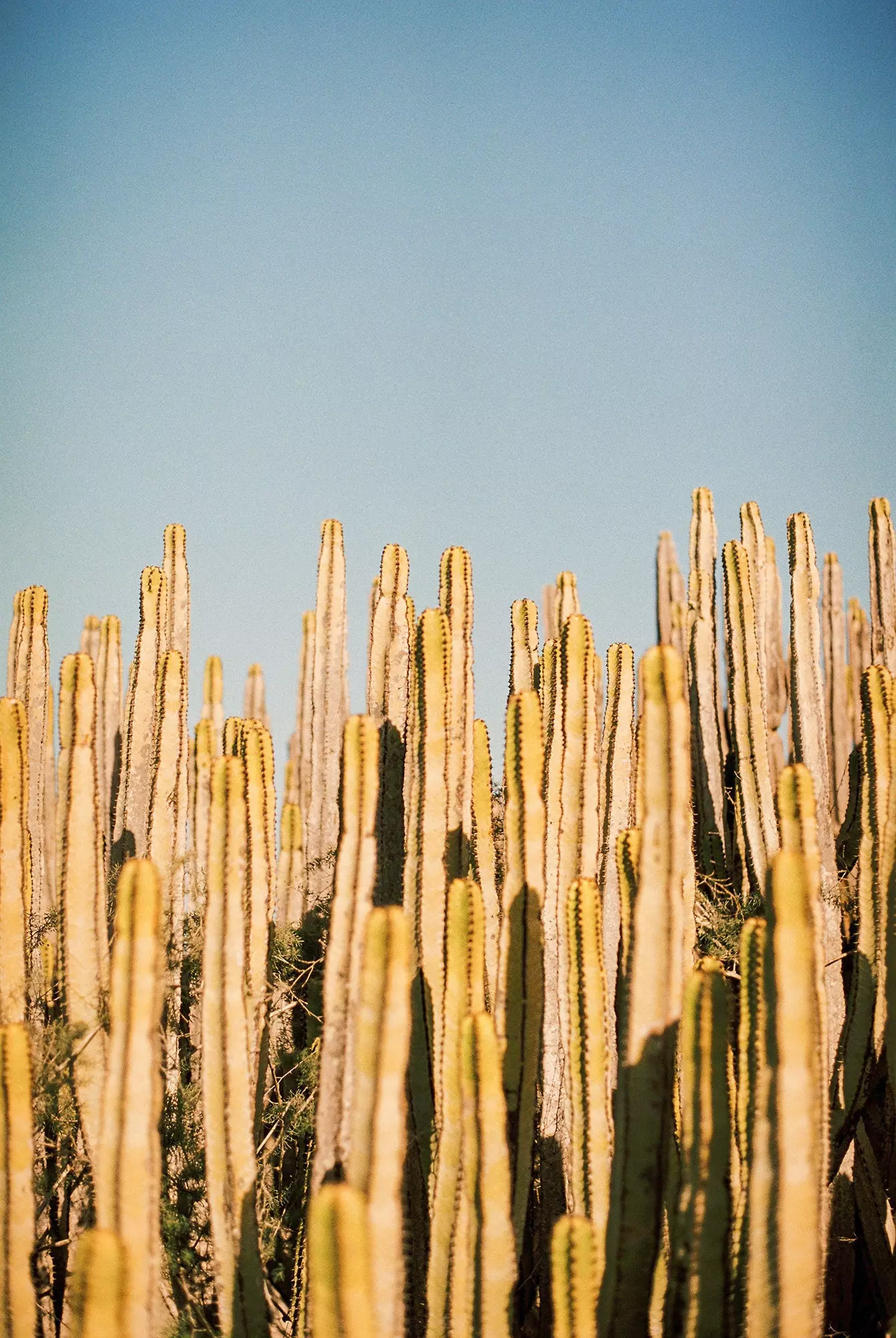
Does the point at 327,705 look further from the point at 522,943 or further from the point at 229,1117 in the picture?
the point at 229,1117

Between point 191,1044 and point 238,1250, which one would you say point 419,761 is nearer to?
point 238,1250

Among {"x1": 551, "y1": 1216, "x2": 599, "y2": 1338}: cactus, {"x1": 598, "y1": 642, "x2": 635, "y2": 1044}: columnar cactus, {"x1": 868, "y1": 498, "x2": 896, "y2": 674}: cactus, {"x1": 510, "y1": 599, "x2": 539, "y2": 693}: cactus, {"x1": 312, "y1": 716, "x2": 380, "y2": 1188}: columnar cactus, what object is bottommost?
{"x1": 551, "y1": 1216, "x2": 599, "y2": 1338}: cactus

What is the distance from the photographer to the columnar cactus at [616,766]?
12.3ft

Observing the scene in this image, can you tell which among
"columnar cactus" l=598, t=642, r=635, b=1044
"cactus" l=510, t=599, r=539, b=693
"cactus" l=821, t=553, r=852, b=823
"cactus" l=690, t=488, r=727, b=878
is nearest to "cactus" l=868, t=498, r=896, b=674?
"cactus" l=821, t=553, r=852, b=823

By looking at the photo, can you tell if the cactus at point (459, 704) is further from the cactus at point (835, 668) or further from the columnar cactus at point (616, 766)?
Result: the cactus at point (835, 668)

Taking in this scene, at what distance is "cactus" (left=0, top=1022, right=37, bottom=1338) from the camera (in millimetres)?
2205

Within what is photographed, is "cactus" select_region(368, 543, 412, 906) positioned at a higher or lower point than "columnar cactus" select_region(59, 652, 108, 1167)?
higher

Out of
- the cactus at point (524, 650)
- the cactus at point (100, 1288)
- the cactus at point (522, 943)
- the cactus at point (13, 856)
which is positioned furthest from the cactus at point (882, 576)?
the cactus at point (100, 1288)

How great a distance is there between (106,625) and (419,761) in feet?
10.7

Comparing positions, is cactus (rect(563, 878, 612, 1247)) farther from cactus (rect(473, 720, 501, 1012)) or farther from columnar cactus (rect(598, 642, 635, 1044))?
columnar cactus (rect(598, 642, 635, 1044))

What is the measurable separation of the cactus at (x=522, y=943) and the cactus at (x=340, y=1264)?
117 cm

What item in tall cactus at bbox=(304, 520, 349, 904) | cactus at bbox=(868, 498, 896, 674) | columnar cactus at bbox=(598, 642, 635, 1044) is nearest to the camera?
columnar cactus at bbox=(598, 642, 635, 1044)

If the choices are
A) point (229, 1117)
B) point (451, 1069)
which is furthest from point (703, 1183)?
point (229, 1117)

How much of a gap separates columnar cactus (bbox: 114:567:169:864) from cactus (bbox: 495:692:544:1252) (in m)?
2.13
